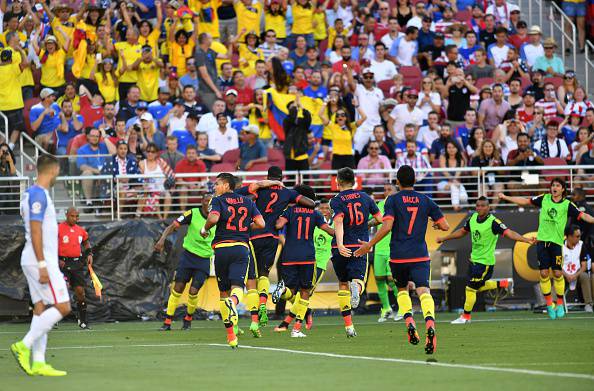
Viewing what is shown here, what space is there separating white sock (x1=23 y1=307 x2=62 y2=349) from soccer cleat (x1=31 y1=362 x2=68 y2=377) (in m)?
0.23

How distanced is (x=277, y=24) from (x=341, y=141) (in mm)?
5611

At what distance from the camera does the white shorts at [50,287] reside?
1176 centimetres

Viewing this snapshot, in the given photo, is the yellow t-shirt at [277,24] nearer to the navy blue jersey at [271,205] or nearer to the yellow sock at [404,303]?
the navy blue jersey at [271,205]

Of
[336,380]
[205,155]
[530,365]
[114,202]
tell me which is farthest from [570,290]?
[336,380]

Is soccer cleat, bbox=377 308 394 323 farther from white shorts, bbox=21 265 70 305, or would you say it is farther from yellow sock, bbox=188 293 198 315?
white shorts, bbox=21 265 70 305

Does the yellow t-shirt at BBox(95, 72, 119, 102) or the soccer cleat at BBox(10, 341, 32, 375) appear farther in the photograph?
the yellow t-shirt at BBox(95, 72, 119, 102)

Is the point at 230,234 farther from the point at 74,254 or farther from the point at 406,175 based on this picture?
the point at 74,254

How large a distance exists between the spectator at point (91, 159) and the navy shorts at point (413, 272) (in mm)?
10754

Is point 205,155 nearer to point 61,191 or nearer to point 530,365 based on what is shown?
point 61,191

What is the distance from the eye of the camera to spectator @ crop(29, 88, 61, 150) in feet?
82.0

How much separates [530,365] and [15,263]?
47.2 ft

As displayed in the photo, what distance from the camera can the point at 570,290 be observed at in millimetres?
25297

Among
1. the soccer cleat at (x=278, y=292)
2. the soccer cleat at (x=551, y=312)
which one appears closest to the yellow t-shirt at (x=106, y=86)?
the soccer cleat at (x=278, y=292)

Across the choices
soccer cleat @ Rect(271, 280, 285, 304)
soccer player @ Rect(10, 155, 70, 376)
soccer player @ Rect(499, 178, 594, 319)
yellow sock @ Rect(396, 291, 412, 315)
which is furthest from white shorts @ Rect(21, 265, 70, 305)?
soccer player @ Rect(499, 178, 594, 319)
